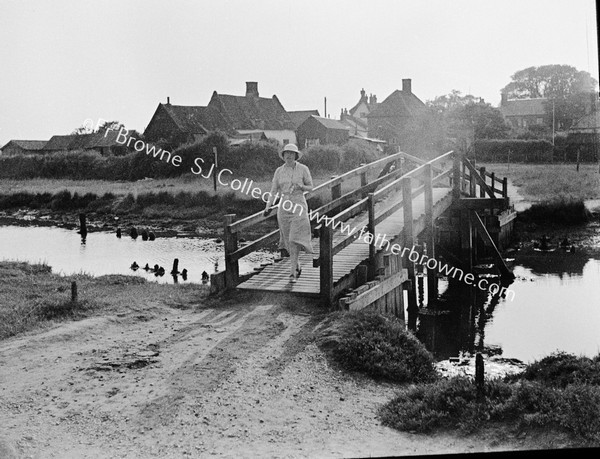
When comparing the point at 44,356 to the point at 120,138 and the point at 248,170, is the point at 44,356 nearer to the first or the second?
the point at 120,138

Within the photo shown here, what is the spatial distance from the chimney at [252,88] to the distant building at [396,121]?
5.27 m

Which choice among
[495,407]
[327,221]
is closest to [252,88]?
[327,221]

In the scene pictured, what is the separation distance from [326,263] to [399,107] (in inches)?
429

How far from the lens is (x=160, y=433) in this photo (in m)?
5.65

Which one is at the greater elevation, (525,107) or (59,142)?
(525,107)

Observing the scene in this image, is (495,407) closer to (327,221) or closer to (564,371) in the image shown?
(564,371)

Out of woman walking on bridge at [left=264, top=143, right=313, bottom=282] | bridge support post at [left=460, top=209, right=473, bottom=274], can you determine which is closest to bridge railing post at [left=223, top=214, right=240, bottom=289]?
woman walking on bridge at [left=264, top=143, right=313, bottom=282]

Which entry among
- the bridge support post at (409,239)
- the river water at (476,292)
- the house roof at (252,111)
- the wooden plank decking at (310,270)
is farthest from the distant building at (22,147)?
the bridge support post at (409,239)

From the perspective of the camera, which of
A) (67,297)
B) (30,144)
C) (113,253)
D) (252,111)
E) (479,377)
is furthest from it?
(113,253)

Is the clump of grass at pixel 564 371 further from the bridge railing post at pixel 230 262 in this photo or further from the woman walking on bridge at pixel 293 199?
the bridge railing post at pixel 230 262

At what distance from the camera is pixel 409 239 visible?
13.0 m

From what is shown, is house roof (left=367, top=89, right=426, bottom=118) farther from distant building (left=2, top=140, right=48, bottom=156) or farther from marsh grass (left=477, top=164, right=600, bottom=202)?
distant building (left=2, top=140, right=48, bottom=156)

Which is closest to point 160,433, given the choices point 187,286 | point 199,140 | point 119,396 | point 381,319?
point 119,396

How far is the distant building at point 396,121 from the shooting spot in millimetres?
18422
